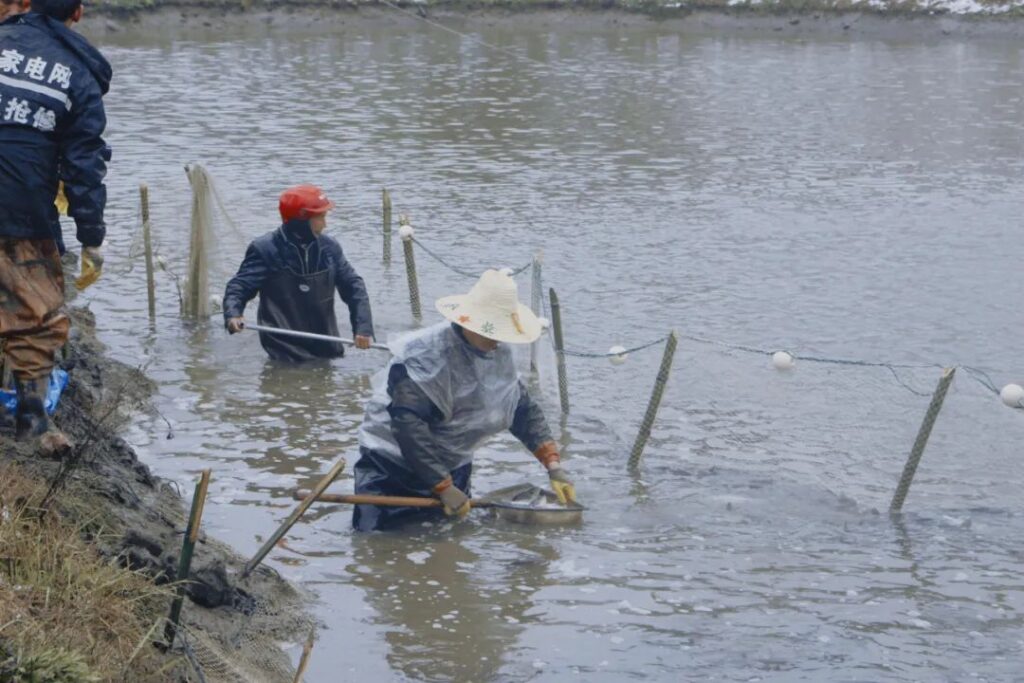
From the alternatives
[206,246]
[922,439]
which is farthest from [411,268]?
[922,439]

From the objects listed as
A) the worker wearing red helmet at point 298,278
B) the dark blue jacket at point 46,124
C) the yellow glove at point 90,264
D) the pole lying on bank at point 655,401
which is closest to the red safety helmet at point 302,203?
the worker wearing red helmet at point 298,278

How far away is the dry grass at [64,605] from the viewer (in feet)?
14.1

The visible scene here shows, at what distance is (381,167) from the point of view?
21.5m

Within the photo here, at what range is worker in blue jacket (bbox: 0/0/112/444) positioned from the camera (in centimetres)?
605

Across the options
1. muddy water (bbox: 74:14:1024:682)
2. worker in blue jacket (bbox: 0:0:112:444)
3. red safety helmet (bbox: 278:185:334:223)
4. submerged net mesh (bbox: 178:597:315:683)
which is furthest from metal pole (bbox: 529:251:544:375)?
worker in blue jacket (bbox: 0:0:112:444)

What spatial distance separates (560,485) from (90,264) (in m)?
2.75

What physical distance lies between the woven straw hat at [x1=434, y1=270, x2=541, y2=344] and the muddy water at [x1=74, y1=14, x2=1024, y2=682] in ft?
4.04

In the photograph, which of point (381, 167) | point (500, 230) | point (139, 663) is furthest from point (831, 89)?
point (139, 663)

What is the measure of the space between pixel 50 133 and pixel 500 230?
11306 millimetres

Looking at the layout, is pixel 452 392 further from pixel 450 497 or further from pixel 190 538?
pixel 190 538

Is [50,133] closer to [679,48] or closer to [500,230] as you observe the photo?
[500,230]

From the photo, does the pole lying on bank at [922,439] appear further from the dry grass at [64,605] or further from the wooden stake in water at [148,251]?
the wooden stake in water at [148,251]

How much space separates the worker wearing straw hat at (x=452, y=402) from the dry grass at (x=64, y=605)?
7.20 feet

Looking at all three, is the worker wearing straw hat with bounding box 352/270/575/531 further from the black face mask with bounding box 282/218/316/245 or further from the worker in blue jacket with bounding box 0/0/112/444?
the black face mask with bounding box 282/218/316/245
